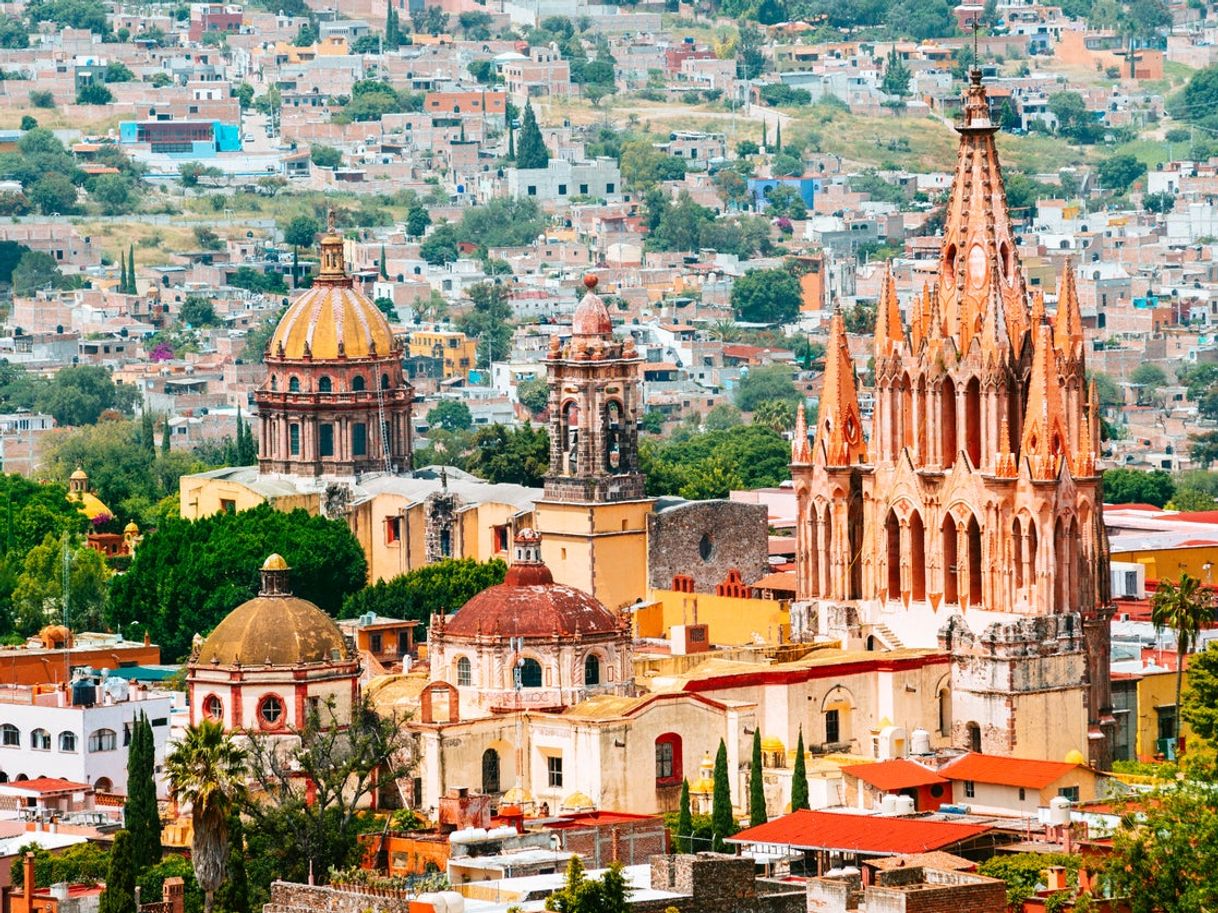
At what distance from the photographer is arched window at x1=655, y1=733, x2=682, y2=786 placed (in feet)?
299

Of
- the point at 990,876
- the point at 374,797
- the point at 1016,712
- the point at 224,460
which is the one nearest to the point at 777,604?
the point at 1016,712

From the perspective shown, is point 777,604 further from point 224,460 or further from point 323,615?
point 224,460

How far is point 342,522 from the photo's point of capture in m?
125

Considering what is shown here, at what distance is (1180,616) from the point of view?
98.4 m

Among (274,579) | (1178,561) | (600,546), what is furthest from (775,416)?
(274,579)

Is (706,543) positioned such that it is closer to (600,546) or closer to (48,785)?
(600,546)

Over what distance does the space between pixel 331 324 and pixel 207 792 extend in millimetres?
57521

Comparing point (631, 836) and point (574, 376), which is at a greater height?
point (574, 376)

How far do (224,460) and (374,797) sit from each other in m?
73.1

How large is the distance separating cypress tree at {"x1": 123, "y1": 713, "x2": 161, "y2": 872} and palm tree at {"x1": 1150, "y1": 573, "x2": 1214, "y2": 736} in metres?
22.8

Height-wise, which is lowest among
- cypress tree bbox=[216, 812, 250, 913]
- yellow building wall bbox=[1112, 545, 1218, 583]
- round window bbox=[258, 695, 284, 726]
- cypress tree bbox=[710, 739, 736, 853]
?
cypress tree bbox=[216, 812, 250, 913]

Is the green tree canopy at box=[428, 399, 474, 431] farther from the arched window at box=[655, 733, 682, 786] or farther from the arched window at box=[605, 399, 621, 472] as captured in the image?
the arched window at box=[655, 733, 682, 786]

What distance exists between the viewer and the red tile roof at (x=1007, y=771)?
87562 millimetres

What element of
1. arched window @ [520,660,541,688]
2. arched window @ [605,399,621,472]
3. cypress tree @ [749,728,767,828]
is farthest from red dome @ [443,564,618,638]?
arched window @ [605,399,621,472]
